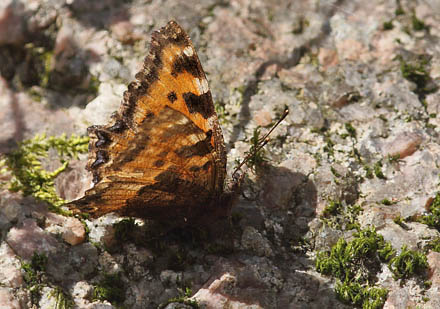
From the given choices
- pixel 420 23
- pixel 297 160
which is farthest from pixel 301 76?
pixel 420 23

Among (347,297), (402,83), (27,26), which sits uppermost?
(27,26)

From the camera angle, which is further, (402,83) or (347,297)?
(402,83)

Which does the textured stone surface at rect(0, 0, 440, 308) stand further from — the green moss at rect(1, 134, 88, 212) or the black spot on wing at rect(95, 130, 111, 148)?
the black spot on wing at rect(95, 130, 111, 148)

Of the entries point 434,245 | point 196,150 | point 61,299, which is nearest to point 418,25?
point 434,245

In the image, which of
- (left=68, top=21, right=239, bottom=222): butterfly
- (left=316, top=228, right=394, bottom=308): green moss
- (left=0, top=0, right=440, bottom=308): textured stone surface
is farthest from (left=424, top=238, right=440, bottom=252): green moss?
(left=68, top=21, right=239, bottom=222): butterfly

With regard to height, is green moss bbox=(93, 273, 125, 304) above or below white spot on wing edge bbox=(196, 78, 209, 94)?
below

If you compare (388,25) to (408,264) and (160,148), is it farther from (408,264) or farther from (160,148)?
(160,148)

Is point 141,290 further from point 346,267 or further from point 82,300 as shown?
point 346,267
